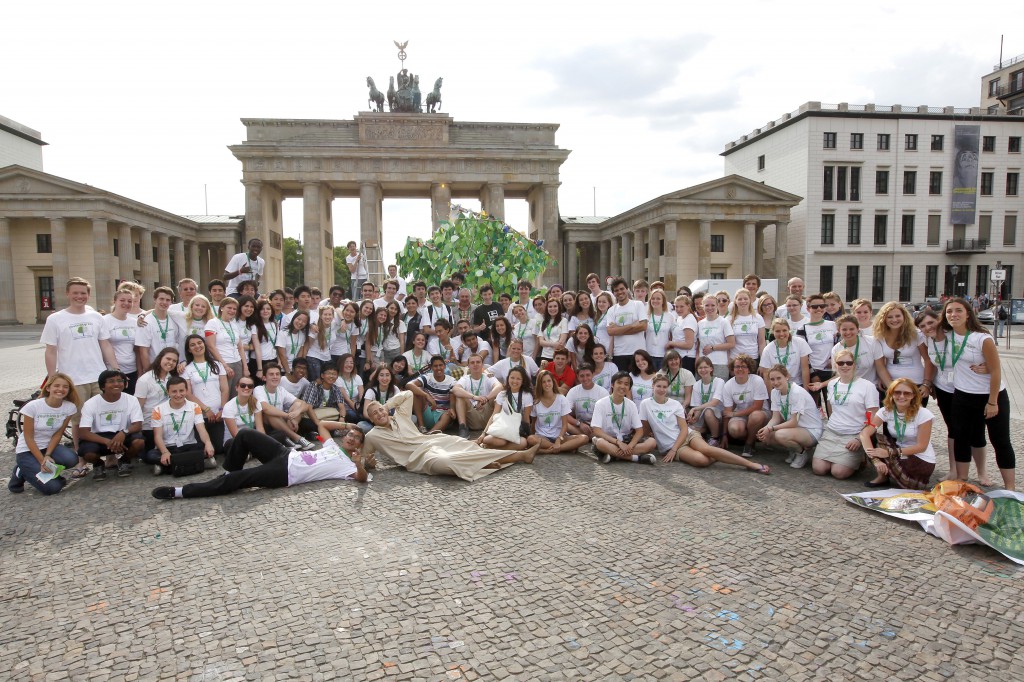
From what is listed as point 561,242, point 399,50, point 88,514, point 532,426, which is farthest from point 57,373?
point 561,242

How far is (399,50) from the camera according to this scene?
4578 centimetres

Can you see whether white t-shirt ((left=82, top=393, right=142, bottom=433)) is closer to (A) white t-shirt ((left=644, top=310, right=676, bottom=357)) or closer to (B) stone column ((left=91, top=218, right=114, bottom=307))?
(A) white t-shirt ((left=644, top=310, right=676, bottom=357))


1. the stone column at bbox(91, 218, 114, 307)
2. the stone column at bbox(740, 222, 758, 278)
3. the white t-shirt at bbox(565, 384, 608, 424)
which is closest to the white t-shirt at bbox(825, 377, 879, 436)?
the white t-shirt at bbox(565, 384, 608, 424)

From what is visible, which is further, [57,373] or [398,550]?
[57,373]

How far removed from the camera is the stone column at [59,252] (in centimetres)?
3844

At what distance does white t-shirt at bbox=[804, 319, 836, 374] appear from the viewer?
27.6 feet

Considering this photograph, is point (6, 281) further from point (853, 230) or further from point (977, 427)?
point (853, 230)

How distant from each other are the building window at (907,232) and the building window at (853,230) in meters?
3.87

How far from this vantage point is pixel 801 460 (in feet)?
24.6

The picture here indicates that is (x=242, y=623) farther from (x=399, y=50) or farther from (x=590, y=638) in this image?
(x=399, y=50)

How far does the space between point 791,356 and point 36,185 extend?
45098 mm

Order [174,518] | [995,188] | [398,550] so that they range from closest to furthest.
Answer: [398,550] < [174,518] < [995,188]

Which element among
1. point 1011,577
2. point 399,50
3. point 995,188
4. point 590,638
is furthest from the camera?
point 995,188

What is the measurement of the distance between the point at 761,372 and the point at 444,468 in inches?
174
